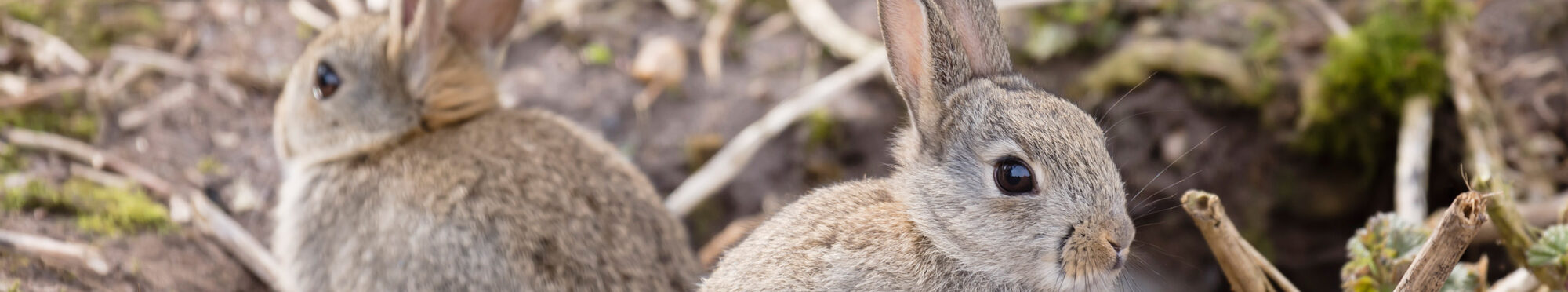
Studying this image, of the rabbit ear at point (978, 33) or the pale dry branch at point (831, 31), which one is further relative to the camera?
the pale dry branch at point (831, 31)

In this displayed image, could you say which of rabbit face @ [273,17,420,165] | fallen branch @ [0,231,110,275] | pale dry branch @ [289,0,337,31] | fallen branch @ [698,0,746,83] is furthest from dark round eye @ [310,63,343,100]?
fallen branch @ [698,0,746,83]

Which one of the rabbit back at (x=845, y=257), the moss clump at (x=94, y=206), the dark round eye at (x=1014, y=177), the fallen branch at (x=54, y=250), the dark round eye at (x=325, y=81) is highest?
the dark round eye at (x=1014, y=177)

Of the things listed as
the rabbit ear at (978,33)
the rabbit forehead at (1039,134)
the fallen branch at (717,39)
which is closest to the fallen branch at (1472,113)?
the rabbit forehead at (1039,134)

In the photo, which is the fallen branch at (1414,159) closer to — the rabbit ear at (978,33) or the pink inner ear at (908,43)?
the rabbit ear at (978,33)

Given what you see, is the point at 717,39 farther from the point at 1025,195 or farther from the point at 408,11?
the point at 1025,195

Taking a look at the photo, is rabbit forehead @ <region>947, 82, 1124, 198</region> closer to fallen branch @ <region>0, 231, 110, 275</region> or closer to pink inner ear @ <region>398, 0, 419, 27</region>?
pink inner ear @ <region>398, 0, 419, 27</region>

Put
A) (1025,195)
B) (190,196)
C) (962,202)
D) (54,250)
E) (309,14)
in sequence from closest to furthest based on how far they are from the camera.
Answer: (1025,195) < (962,202) < (54,250) < (190,196) < (309,14)

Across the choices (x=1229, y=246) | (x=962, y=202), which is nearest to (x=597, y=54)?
(x=962, y=202)
